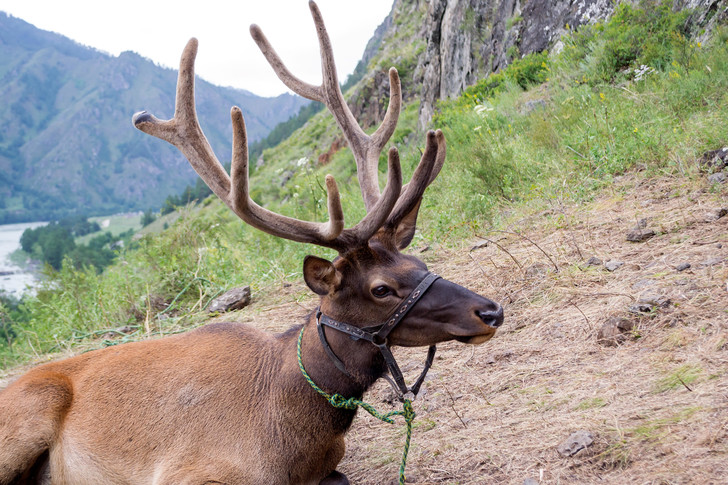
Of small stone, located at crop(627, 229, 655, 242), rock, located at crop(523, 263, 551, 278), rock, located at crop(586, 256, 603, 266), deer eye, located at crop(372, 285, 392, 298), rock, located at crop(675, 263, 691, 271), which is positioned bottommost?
rock, located at crop(523, 263, 551, 278)

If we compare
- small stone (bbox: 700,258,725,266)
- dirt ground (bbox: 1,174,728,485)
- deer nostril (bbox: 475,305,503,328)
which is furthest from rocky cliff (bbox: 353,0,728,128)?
deer nostril (bbox: 475,305,503,328)

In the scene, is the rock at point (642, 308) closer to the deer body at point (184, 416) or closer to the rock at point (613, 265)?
the rock at point (613, 265)

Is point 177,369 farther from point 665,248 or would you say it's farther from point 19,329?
point 19,329

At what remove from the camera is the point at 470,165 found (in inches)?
321

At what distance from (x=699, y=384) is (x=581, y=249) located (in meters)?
2.49

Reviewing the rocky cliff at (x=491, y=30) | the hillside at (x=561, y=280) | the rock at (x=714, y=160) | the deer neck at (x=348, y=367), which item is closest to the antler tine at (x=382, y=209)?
the deer neck at (x=348, y=367)

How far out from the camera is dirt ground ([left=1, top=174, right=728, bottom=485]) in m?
2.43

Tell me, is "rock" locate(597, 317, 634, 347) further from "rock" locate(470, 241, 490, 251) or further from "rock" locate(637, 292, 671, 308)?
"rock" locate(470, 241, 490, 251)

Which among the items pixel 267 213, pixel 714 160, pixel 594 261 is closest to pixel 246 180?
pixel 267 213

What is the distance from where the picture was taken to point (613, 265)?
4473mm

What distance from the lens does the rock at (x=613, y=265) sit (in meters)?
4.45

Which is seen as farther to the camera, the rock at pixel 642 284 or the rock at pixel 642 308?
the rock at pixel 642 284

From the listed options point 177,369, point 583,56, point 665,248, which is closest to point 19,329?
point 177,369

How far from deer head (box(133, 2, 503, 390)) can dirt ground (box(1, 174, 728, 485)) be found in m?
0.72
